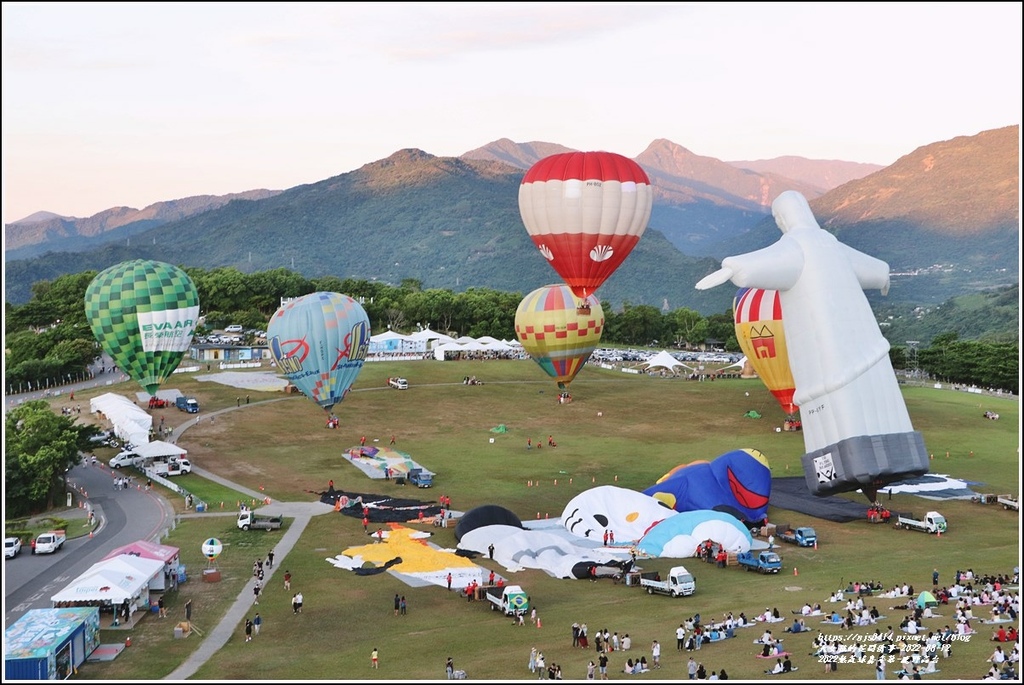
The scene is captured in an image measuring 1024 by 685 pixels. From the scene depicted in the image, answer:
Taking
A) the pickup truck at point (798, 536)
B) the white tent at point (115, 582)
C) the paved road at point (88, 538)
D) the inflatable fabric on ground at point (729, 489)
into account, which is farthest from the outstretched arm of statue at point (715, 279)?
the paved road at point (88, 538)

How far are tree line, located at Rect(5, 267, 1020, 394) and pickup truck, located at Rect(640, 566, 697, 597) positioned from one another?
65.9 meters

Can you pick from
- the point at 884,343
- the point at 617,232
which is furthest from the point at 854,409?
the point at 617,232

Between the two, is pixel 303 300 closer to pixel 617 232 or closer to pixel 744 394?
pixel 617 232

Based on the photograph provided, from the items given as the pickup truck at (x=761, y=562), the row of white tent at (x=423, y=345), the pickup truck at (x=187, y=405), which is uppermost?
the row of white tent at (x=423, y=345)

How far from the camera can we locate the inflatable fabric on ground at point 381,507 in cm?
4891

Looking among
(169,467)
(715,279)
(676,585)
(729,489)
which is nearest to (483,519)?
(676,585)

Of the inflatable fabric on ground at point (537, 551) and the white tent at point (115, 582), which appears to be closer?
the white tent at point (115, 582)

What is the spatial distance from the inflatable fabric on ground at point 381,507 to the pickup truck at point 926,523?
20.9 metres

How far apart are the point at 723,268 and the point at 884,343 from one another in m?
5.74

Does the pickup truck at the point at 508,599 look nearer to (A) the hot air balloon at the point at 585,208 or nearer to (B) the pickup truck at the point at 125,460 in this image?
(A) the hot air balloon at the point at 585,208

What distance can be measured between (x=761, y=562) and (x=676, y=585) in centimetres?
544

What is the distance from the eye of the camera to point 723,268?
30.4m

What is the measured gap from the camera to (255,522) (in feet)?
155

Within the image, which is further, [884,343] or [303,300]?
[303,300]
